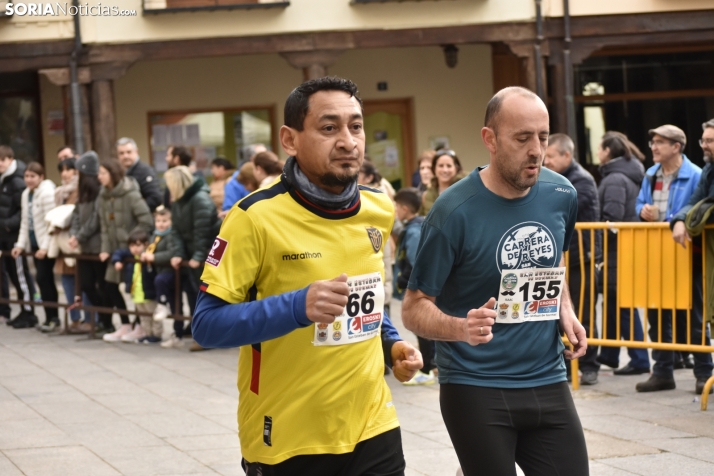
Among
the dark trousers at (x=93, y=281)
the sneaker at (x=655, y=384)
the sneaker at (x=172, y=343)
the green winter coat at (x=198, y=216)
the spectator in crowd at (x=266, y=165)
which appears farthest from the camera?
the dark trousers at (x=93, y=281)

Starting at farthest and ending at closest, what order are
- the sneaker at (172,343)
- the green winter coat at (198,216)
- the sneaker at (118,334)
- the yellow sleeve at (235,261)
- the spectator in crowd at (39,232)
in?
1. the spectator in crowd at (39,232)
2. the sneaker at (118,334)
3. the sneaker at (172,343)
4. the green winter coat at (198,216)
5. the yellow sleeve at (235,261)

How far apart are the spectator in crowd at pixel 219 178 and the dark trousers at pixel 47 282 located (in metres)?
2.01

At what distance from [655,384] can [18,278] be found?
7914 millimetres

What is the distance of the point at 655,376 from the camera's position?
8453mm

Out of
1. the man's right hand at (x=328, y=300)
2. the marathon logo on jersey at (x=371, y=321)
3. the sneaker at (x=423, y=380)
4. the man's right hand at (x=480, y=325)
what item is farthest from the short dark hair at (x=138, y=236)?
the man's right hand at (x=328, y=300)

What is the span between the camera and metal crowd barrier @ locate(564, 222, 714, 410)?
8.09m

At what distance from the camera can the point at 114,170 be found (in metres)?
11.5

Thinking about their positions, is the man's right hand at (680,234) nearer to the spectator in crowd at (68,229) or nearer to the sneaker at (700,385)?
the sneaker at (700,385)

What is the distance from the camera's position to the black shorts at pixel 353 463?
138 inches

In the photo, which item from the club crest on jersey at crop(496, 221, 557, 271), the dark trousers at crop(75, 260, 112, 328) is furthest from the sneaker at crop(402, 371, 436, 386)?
the club crest on jersey at crop(496, 221, 557, 271)

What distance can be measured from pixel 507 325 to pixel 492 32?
1478cm

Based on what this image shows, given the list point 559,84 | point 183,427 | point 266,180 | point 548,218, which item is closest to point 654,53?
point 559,84

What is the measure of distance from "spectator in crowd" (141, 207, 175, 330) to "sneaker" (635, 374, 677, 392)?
4.84 metres

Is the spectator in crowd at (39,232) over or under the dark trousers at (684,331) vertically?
over
